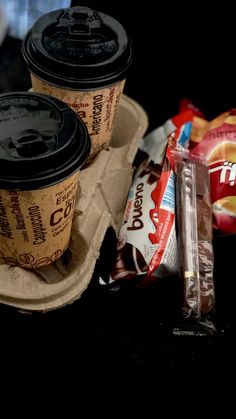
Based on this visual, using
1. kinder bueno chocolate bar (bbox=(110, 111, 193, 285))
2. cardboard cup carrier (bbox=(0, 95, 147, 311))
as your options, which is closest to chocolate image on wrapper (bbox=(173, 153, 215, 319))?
kinder bueno chocolate bar (bbox=(110, 111, 193, 285))

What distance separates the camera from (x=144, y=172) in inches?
47.3

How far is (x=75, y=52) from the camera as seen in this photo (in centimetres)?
96

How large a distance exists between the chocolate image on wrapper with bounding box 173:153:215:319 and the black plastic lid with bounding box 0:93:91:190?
0.31 m

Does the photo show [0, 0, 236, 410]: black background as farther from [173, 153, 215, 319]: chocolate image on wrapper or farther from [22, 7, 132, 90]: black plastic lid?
[22, 7, 132, 90]: black plastic lid

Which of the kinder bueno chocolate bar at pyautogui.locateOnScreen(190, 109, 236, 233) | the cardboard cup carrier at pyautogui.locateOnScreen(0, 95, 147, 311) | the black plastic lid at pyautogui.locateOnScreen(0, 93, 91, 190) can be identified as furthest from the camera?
the kinder bueno chocolate bar at pyautogui.locateOnScreen(190, 109, 236, 233)

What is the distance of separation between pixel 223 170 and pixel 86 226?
342mm

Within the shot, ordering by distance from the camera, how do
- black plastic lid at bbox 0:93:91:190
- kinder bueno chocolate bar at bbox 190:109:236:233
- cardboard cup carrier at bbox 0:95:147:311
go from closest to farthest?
black plastic lid at bbox 0:93:91:190 < cardboard cup carrier at bbox 0:95:147:311 < kinder bueno chocolate bar at bbox 190:109:236:233

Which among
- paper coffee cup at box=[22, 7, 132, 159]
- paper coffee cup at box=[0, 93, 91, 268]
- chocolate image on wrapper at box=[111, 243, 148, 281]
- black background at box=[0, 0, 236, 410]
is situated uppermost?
paper coffee cup at box=[22, 7, 132, 159]

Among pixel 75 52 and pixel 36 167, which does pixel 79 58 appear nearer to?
pixel 75 52

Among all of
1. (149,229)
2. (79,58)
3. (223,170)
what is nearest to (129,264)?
(149,229)

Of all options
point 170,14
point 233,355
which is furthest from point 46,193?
point 170,14

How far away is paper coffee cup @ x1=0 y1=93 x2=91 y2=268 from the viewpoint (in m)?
0.78

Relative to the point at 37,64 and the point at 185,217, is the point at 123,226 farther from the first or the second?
the point at 37,64

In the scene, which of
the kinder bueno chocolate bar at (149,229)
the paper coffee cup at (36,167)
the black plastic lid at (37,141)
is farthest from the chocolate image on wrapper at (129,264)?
the black plastic lid at (37,141)
